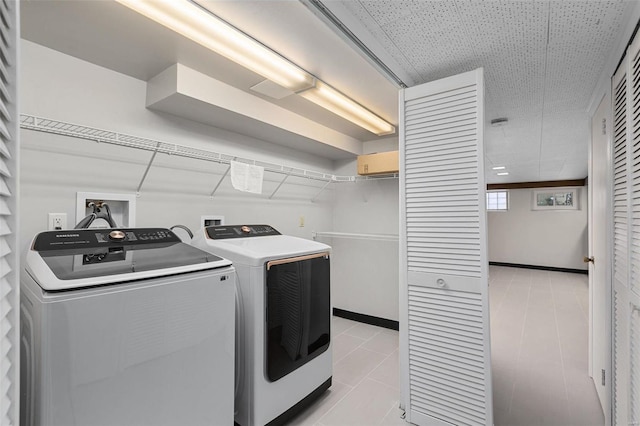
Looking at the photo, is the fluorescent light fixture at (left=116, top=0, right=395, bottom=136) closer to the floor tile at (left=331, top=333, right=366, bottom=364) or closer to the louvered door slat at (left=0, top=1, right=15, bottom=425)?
the louvered door slat at (left=0, top=1, right=15, bottom=425)

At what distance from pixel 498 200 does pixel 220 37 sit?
29.4 ft

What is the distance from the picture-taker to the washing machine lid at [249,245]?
5.78ft

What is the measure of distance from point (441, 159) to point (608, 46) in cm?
91

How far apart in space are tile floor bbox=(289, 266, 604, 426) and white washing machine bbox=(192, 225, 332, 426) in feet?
0.88

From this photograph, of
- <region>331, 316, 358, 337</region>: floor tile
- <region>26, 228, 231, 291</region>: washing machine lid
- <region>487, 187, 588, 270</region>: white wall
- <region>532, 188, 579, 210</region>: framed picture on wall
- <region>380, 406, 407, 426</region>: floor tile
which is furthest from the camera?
<region>532, 188, 579, 210</region>: framed picture on wall

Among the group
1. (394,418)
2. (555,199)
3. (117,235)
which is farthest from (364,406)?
(555,199)

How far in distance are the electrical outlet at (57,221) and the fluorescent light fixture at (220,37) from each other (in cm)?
125

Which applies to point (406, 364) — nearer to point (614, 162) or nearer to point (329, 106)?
point (614, 162)

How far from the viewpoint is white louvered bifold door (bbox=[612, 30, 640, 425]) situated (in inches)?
49.1

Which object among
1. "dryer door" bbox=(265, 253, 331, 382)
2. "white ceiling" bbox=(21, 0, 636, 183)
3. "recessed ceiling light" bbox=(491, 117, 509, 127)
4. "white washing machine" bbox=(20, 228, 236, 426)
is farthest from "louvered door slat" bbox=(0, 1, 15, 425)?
"recessed ceiling light" bbox=(491, 117, 509, 127)

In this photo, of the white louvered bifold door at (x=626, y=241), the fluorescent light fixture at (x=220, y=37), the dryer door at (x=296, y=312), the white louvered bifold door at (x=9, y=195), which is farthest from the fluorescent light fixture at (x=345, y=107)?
the white louvered bifold door at (x=9, y=195)

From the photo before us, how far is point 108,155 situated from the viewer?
1.99m

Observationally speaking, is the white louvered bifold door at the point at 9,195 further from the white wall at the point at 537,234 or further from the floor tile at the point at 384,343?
the white wall at the point at 537,234

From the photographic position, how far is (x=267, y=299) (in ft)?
5.71
